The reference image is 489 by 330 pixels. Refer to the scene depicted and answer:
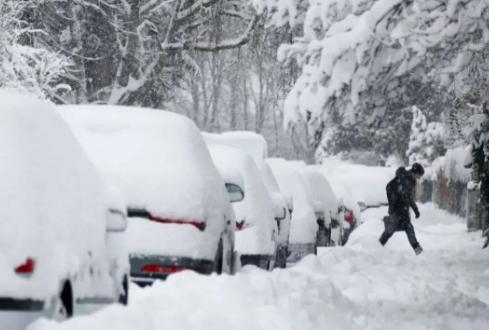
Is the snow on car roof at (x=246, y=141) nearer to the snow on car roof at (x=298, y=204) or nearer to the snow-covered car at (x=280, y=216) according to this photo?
the snow on car roof at (x=298, y=204)

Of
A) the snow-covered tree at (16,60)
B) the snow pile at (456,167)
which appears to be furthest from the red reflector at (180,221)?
the snow pile at (456,167)

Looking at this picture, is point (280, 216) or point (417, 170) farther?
point (417, 170)

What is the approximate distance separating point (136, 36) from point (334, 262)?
541 inches

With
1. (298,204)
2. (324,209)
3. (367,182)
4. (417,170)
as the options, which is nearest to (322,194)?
(324,209)

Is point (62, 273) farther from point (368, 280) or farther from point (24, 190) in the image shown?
point (368, 280)

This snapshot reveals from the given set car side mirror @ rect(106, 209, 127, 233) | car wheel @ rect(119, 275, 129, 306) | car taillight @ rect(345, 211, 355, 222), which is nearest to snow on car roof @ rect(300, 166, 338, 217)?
car taillight @ rect(345, 211, 355, 222)

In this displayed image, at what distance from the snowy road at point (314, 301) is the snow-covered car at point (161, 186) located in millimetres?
205

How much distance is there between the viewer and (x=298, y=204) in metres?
18.6

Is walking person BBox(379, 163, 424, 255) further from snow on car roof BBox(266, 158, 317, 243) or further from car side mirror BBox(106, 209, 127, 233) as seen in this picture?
car side mirror BBox(106, 209, 127, 233)

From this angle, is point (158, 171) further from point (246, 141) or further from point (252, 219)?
point (246, 141)

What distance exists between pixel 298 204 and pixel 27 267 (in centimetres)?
1316

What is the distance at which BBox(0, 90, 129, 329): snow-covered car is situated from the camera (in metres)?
5.54

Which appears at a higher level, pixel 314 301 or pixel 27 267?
pixel 27 267

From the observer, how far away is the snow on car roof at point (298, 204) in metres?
18.0
